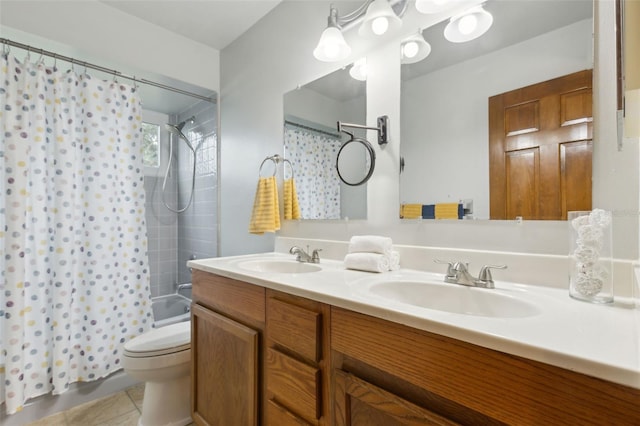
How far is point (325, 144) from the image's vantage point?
1.61 m

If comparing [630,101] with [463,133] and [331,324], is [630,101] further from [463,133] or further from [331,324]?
[331,324]

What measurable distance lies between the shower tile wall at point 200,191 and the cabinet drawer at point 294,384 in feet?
5.29

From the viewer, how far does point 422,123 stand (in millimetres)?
1231

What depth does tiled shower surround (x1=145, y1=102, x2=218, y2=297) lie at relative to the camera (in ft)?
8.28

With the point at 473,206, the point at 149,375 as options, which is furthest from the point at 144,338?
the point at 473,206

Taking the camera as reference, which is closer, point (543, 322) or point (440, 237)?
point (543, 322)

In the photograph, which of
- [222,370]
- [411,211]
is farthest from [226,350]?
[411,211]

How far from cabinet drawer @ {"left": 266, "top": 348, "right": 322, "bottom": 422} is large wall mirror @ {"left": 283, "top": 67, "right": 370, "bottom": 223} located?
74cm

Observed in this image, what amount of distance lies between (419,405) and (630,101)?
732 millimetres

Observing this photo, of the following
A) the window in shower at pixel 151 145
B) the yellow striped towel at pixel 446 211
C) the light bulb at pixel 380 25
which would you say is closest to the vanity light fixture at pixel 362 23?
the light bulb at pixel 380 25

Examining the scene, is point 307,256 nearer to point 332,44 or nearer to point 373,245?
point 373,245

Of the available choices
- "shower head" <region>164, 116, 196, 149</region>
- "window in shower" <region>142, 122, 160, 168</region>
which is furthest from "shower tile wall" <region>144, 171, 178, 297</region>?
"shower head" <region>164, 116, 196, 149</region>

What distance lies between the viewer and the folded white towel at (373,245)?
1188 mm

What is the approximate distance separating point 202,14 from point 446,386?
2397 millimetres
